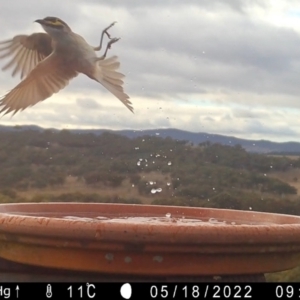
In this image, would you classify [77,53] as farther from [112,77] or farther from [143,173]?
[143,173]

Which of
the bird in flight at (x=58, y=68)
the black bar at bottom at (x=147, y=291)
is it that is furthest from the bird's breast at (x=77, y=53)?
the black bar at bottom at (x=147, y=291)

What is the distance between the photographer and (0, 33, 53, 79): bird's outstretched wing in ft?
8.61

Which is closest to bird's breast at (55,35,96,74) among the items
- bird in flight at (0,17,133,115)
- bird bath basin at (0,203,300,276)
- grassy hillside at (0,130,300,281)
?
bird in flight at (0,17,133,115)

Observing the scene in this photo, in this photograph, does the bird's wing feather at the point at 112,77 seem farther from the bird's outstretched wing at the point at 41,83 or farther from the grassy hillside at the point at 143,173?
the grassy hillside at the point at 143,173

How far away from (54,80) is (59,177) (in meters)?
4.02

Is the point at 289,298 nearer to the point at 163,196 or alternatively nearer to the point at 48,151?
the point at 163,196

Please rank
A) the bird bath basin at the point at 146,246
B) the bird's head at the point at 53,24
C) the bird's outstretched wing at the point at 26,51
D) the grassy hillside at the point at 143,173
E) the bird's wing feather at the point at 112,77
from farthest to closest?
the grassy hillside at the point at 143,173, the bird's outstretched wing at the point at 26,51, the bird's wing feather at the point at 112,77, the bird's head at the point at 53,24, the bird bath basin at the point at 146,246

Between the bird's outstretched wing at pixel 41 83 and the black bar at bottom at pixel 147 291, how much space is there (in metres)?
0.83

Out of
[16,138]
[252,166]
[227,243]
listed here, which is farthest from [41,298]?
[252,166]

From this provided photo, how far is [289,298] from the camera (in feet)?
5.77

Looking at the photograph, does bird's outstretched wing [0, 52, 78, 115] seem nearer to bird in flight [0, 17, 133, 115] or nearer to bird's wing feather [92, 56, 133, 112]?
bird in flight [0, 17, 133, 115]

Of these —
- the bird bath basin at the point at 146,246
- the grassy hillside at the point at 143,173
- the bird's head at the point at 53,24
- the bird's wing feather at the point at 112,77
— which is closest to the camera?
the bird bath basin at the point at 146,246

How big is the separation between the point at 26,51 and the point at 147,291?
135 cm

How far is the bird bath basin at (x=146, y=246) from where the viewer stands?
1666mm
